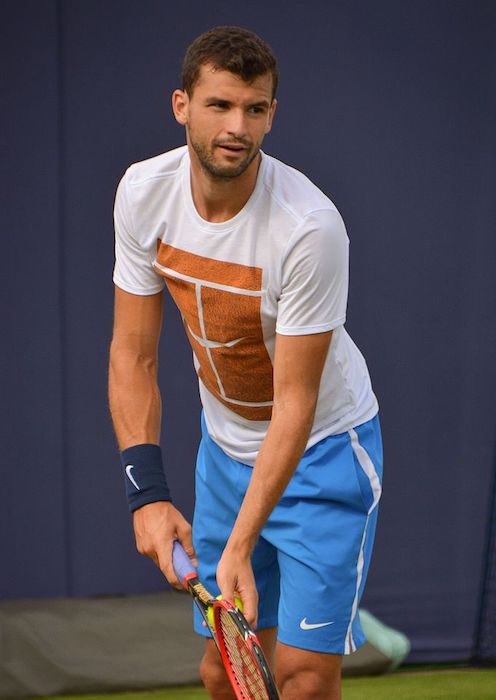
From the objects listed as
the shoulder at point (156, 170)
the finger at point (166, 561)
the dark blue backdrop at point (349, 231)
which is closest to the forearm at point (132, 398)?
the finger at point (166, 561)

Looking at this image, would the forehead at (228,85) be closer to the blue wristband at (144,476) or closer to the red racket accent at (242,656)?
the blue wristband at (144,476)

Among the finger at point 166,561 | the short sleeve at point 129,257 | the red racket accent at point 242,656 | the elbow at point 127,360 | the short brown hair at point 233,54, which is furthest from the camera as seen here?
the elbow at point 127,360

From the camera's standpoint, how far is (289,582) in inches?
99.3

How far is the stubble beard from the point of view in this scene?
224 cm

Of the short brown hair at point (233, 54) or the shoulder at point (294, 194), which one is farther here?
the shoulder at point (294, 194)

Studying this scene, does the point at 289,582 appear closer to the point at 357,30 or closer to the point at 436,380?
the point at 436,380

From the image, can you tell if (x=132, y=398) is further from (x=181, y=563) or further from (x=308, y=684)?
(x=308, y=684)

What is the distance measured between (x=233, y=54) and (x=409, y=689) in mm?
2237

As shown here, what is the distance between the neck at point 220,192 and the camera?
2.31m

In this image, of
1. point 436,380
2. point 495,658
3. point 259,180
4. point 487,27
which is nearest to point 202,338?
point 259,180

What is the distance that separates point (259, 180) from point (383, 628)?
2028 millimetres

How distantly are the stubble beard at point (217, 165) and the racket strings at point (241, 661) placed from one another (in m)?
0.81

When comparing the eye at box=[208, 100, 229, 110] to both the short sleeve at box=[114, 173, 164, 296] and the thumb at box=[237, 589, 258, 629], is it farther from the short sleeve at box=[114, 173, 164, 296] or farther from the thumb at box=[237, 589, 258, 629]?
the thumb at box=[237, 589, 258, 629]

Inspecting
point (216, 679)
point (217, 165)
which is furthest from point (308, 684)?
point (217, 165)
